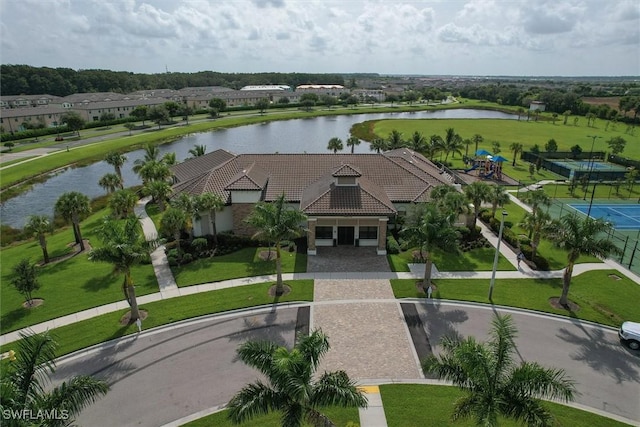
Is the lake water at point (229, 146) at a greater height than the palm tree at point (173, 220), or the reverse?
the palm tree at point (173, 220)

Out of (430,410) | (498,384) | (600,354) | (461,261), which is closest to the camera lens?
(498,384)

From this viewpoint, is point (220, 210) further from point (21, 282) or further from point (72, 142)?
point (72, 142)

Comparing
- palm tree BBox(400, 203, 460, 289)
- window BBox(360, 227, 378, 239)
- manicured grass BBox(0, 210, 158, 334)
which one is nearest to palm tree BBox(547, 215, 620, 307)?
palm tree BBox(400, 203, 460, 289)

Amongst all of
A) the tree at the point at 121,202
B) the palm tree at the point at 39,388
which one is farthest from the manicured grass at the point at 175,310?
the tree at the point at 121,202

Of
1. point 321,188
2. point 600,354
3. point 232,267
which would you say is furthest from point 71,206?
point 600,354

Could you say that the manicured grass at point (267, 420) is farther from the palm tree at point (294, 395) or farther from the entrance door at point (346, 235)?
the entrance door at point (346, 235)

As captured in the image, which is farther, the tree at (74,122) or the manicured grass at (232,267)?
the tree at (74,122)

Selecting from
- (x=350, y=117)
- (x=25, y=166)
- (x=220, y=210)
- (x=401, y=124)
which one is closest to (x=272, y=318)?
(x=220, y=210)

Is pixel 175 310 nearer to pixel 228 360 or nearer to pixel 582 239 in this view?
pixel 228 360
